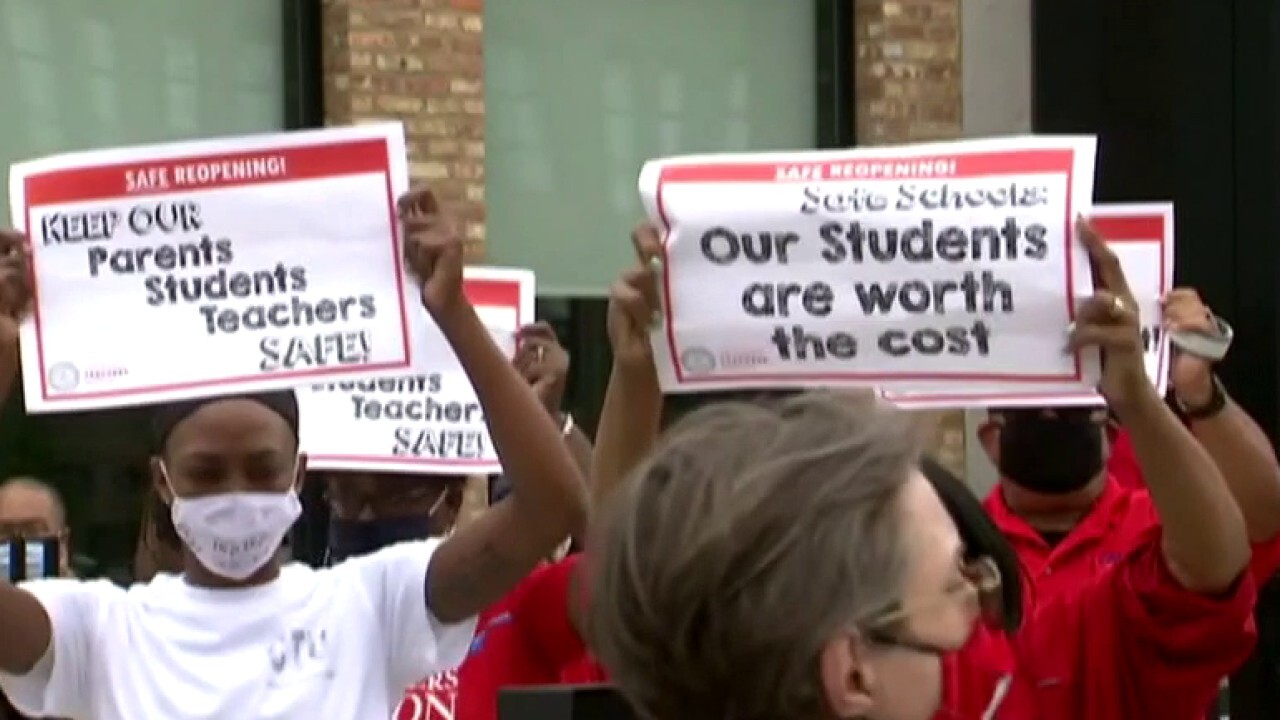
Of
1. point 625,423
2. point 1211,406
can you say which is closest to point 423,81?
point 625,423

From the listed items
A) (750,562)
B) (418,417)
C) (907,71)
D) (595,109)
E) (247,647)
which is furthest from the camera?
(907,71)

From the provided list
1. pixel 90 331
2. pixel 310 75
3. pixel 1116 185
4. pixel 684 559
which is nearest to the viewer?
pixel 684 559

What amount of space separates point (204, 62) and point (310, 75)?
0.44 metres

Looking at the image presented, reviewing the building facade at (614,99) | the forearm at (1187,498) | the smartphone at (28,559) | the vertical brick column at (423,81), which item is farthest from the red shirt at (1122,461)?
the vertical brick column at (423,81)

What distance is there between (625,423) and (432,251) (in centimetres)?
39

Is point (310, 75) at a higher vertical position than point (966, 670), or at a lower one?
higher

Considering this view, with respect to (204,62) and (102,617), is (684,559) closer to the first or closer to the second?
(102,617)

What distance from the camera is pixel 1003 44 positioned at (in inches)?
424

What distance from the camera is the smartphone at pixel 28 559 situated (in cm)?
498

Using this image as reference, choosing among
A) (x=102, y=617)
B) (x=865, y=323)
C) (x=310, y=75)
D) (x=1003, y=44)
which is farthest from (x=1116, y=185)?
(x=102, y=617)

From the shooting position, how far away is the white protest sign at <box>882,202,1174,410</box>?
4.20 meters

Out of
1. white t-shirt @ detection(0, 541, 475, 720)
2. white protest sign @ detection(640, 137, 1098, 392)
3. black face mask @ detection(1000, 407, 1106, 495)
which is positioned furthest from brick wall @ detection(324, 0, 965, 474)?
white t-shirt @ detection(0, 541, 475, 720)

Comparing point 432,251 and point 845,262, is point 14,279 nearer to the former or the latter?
point 432,251

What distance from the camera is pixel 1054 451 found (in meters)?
4.52
